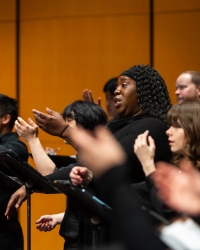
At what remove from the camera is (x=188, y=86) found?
3668mm

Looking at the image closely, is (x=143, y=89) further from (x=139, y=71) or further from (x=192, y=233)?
(x=192, y=233)

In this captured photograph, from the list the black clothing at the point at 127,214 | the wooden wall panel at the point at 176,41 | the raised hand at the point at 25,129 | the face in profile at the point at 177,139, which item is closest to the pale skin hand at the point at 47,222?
the raised hand at the point at 25,129

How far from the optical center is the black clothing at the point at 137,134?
263cm

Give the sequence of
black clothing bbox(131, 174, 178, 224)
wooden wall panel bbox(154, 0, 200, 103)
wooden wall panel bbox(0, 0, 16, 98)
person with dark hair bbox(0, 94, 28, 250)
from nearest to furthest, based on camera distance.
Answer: black clothing bbox(131, 174, 178, 224) → person with dark hair bbox(0, 94, 28, 250) → wooden wall panel bbox(154, 0, 200, 103) → wooden wall panel bbox(0, 0, 16, 98)

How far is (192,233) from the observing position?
1200 mm

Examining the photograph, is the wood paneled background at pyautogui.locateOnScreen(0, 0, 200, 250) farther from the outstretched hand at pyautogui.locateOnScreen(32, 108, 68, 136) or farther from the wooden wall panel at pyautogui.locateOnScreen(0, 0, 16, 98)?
the outstretched hand at pyautogui.locateOnScreen(32, 108, 68, 136)

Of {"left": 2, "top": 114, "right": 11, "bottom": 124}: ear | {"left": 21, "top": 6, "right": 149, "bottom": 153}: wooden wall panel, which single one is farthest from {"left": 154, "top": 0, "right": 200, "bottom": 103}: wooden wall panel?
{"left": 2, "top": 114, "right": 11, "bottom": 124}: ear

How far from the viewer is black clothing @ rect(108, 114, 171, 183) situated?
2629 millimetres

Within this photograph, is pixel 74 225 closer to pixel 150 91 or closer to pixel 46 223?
pixel 46 223

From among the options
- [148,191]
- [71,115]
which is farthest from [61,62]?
[148,191]

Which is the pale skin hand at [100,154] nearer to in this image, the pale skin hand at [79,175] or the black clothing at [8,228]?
the pale skin hand at [79,175]

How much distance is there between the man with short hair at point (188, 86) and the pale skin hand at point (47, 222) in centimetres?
107

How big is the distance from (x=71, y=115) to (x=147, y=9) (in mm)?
2298

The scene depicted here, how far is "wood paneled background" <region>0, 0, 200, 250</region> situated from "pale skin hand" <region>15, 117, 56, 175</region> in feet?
7.26
